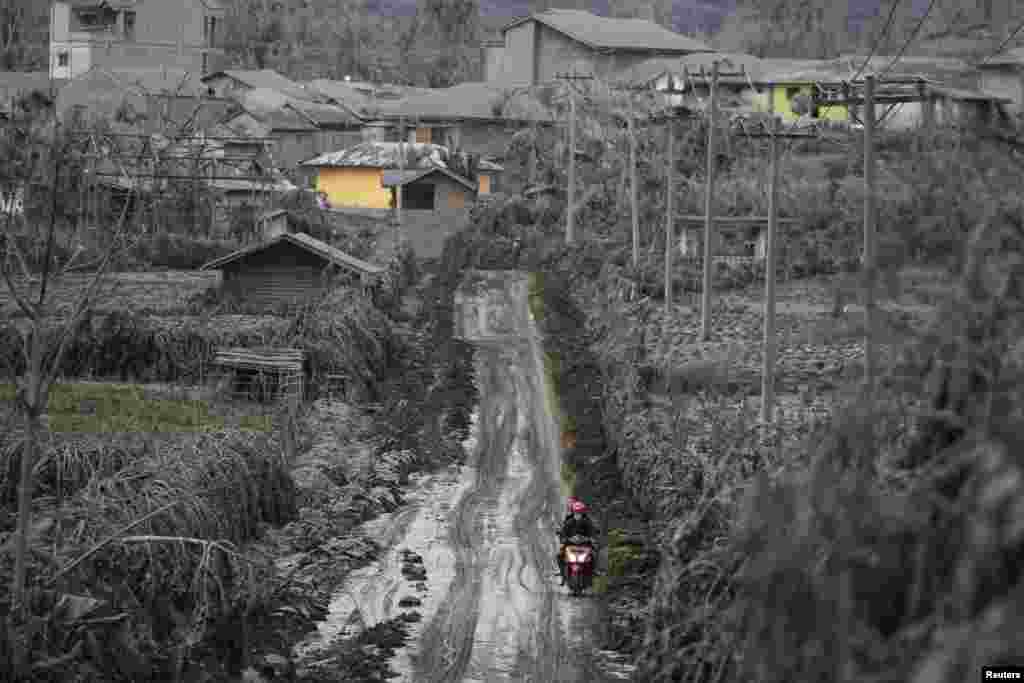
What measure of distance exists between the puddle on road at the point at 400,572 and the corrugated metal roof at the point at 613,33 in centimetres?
5932

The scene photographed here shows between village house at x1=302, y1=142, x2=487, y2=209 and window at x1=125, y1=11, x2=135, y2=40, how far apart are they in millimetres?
30296

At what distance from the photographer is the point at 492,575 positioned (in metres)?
19.3

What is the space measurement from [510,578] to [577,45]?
219 feet

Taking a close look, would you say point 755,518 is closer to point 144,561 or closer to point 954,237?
point 954,237

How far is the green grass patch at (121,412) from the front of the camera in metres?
22.7

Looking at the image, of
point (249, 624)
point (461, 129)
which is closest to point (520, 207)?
point (461, 129)

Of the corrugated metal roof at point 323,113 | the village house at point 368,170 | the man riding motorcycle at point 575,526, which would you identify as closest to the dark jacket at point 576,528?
the man riding motorcycle at point 575,526

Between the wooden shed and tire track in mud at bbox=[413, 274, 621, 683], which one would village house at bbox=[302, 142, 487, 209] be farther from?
tire track in mud at bbox=[413, 274, 621, 683]

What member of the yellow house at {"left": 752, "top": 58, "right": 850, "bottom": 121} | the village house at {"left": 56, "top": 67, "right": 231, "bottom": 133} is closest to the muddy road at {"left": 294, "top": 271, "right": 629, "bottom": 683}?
the yellow house at {"left": 752, "top": 58, "right": 850, "bottom": 121}

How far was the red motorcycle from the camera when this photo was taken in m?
18.1

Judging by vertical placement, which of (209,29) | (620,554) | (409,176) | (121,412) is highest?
(209,29)

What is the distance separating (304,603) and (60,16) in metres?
78.8

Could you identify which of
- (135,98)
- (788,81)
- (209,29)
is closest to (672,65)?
(788,81)

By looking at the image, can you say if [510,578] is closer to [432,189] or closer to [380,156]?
[432,189]
